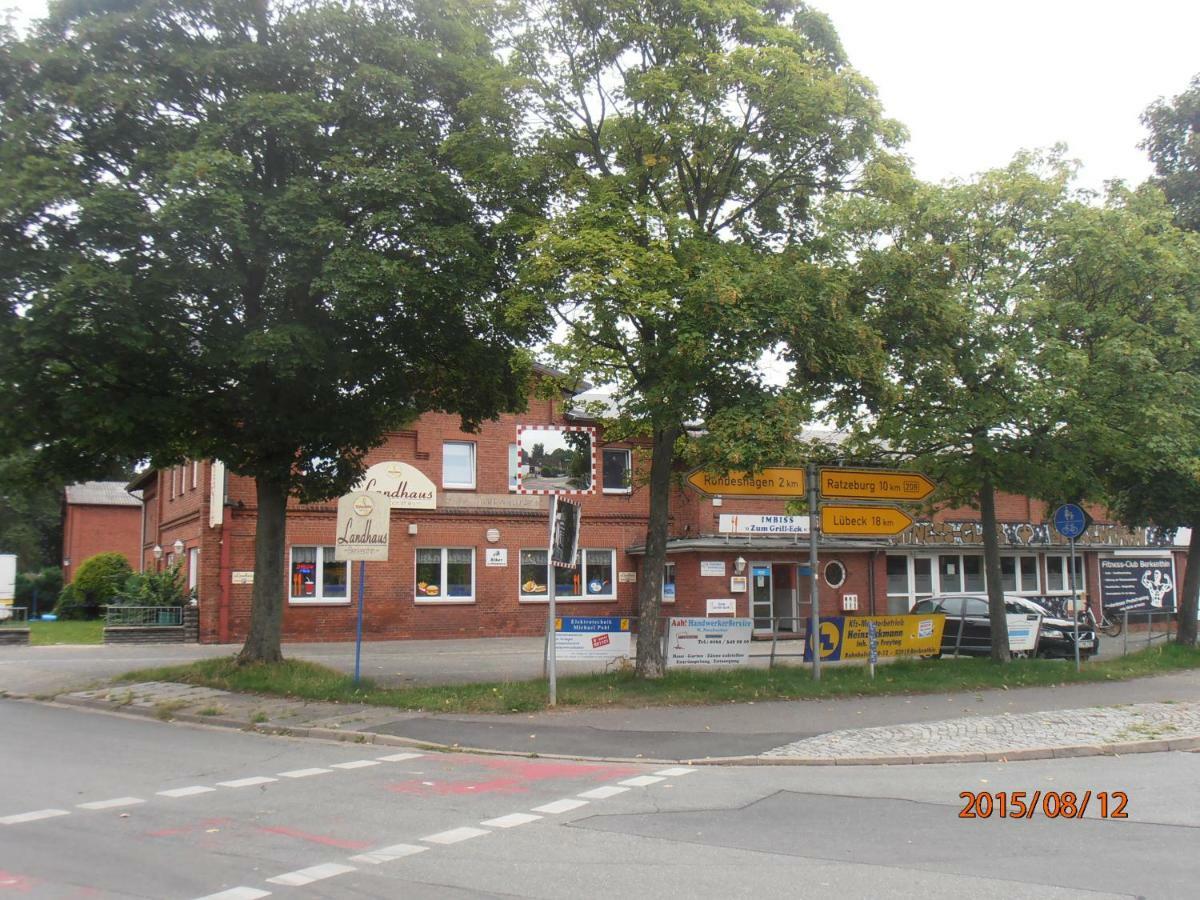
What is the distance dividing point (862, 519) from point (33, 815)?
42.0 feet

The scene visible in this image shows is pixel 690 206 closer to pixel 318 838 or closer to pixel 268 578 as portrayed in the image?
pixel 268 578

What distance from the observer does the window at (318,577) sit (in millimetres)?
27516

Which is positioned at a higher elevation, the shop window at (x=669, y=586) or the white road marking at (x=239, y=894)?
the shop window at (x=669, y=586)

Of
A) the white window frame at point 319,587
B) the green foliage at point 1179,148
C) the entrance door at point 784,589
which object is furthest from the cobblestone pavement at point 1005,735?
the white window frame at point 319,587

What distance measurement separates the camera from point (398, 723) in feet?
43.2

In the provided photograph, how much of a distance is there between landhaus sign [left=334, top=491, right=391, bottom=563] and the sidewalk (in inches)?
94.4

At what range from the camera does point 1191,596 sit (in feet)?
78.0

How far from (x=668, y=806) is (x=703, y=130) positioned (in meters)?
9.66

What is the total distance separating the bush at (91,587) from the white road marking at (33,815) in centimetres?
3472

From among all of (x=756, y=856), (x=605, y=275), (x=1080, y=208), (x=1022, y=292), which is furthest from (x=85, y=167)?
(x=1080, y=208)

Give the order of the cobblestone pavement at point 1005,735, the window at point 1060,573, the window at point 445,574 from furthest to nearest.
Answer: the window at point 1060,573 → the window at point 445,574 → the cobblestone pavement at point 1005,735

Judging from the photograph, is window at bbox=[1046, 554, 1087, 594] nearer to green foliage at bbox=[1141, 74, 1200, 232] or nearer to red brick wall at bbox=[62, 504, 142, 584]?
green foliage at bbox=[1141, 74, 1200, 232]

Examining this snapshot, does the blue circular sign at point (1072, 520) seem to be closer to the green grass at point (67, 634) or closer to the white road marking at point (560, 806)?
the white road marking at point (560, 806)

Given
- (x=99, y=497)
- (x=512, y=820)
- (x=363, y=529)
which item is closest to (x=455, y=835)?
(x=512, y=820)
